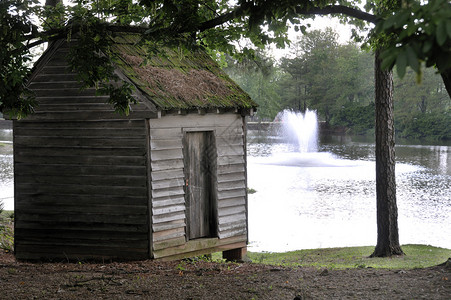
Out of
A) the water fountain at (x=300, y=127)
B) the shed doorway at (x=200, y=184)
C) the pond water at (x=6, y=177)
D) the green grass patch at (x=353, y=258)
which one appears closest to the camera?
the shed doorway at (x=200, y=184)

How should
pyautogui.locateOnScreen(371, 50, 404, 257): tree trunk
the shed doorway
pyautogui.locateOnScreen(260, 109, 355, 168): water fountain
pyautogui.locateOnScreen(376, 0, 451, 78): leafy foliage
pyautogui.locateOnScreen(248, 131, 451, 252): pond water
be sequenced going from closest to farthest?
pyautogui.locateOnScreen(376, 0, 451, 78): leafy foliage, the shed doorway, pyautogui.locateOnScreen(371, 50, 404, 257): tree trunk, pyautogui.locateOnScreen(248, 131, 451, 252): pond water, pyautogui.locateOnScreen(260, 109, 355, 168): water fountain

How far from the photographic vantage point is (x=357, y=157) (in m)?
42.8

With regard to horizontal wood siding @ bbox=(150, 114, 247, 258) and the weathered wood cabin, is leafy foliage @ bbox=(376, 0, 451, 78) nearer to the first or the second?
the weathered wood cabin

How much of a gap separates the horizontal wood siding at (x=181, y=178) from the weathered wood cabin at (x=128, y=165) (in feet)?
0.07

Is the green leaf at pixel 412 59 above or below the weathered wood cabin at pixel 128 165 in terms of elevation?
above

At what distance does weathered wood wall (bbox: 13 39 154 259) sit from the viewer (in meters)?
10.1

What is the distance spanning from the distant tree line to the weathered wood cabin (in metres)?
56.8

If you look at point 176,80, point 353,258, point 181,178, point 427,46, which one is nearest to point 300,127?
point 353,258

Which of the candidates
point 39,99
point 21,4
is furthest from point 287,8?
point 39,99

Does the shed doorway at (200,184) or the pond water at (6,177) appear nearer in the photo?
the shed doorway at (200,184)

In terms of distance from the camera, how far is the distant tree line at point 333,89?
6556 cm

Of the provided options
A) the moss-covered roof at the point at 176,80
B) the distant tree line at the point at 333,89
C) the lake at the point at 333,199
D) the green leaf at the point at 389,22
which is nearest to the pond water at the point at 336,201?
the lake at the point at 333,199

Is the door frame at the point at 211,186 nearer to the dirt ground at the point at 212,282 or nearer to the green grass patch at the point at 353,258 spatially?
the dirt ground at the point at 212,282

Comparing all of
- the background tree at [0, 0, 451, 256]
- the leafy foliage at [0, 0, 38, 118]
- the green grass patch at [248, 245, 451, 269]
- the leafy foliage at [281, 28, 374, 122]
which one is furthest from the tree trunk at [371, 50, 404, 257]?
the leafy foliage at [281, 28, 374, 122]
